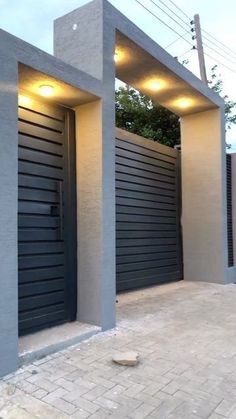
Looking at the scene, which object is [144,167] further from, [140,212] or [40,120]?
[40,120]

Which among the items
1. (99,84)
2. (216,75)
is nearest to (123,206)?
(99,84)

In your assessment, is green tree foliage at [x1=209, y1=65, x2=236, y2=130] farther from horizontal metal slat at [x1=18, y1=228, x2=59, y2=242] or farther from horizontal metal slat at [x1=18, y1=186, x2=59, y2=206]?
horizontal metal slat at [x1=18, y1=228, x2=59, y2=242]

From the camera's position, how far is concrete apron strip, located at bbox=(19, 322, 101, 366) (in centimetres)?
358

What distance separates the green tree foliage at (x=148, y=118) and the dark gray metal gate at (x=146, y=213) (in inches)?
201

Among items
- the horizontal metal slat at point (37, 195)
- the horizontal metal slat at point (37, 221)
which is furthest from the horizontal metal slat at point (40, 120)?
the horizontal metal slat at point (37, 221)

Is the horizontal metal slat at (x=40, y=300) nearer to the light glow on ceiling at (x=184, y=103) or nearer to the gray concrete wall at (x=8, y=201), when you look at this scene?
the gray concrete wall at (x=8, y=201)

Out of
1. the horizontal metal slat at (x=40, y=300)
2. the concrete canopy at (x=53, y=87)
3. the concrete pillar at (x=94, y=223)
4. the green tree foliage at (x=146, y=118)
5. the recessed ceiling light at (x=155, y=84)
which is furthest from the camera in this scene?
the green tree foliage at (x=146, y=118)

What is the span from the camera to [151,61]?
5934 millimetres

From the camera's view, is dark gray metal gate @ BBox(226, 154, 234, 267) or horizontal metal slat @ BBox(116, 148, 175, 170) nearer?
horizontal metal slat @ BBox(116, 148, 175, 170)

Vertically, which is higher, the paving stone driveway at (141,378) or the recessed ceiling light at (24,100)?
the recessed ceiling light at (24,100)

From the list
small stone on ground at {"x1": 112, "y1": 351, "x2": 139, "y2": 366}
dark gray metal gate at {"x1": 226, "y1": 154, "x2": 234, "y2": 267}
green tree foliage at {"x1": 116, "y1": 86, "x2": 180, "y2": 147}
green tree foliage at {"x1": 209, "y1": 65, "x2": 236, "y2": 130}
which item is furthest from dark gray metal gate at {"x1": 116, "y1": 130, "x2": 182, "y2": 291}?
green tree foliage at {"x1": 209, "y1": 65, "x2": 236, "y2": 130}

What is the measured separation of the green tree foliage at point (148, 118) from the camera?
13.6 meters

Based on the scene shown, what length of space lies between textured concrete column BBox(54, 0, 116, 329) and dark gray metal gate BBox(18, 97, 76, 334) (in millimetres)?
134

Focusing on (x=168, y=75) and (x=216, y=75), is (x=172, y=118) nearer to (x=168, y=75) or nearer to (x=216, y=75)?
(x=216, y=75)
